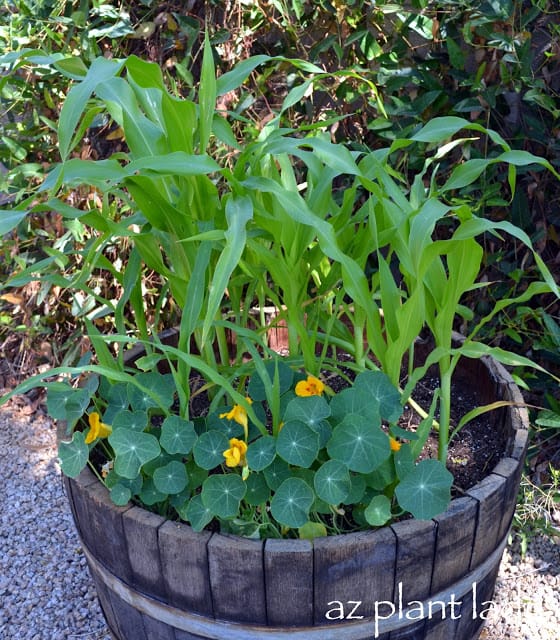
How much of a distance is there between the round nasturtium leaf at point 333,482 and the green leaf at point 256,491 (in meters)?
0.10

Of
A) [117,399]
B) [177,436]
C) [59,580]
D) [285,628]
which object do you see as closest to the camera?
[285,628]

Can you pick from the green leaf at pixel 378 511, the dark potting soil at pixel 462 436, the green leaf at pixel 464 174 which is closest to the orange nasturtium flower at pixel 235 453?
the green leaf at pixel 378 511

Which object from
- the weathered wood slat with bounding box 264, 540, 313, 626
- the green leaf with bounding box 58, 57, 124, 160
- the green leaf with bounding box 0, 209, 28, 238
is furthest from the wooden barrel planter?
the green leaf with bounding box 58, 57, 124, 160

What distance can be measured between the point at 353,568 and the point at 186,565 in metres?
0.24

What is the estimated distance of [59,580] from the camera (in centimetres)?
174

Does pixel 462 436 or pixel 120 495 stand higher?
pixel 120 495

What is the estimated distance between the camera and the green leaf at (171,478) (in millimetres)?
1057

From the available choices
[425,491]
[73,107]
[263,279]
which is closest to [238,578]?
[425,491]

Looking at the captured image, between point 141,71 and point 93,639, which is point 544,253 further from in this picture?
point 93,639

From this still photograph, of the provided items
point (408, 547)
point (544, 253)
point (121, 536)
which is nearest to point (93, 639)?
point (121, 536)

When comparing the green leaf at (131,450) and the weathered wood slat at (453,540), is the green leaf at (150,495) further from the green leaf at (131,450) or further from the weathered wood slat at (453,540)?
the weathered wood slat at (453,540)

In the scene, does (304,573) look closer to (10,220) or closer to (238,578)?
(238,578)

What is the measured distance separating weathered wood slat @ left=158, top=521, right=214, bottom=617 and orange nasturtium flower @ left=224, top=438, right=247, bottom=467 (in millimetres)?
119

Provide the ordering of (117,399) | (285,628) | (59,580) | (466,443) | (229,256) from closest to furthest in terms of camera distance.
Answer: (229,256) < (285,628) < (117,399) < (466,443) < (59,580)
